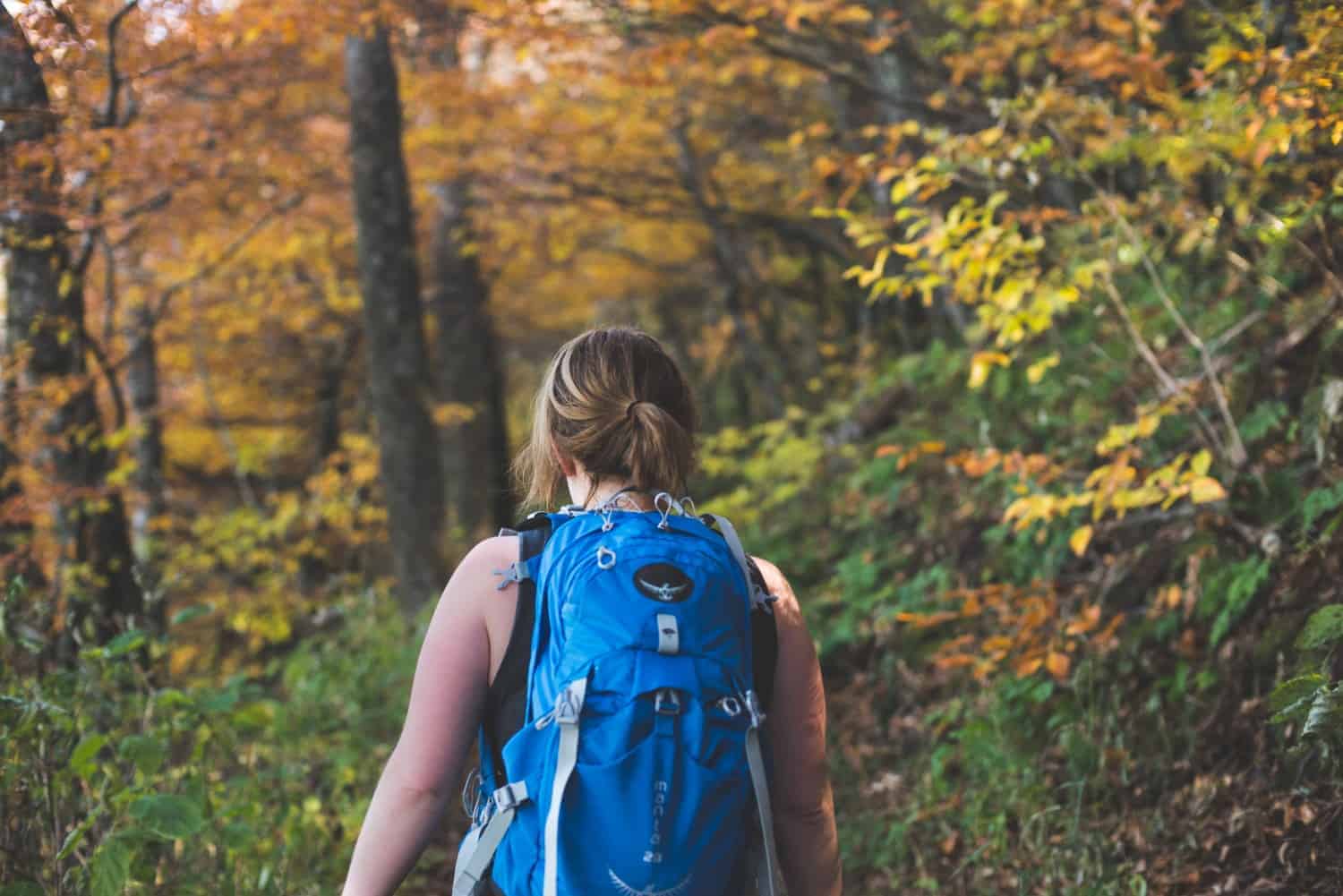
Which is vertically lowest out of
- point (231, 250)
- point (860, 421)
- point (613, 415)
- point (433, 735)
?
point (860, 421)

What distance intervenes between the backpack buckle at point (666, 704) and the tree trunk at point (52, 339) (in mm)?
4324

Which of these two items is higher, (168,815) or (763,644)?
(763,644)

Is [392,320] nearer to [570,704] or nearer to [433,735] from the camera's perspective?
[433,735]

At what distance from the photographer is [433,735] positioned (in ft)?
6.67

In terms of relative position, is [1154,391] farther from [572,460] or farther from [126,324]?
[126,324]

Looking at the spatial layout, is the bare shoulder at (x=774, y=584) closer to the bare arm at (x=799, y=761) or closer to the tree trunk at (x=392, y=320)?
the bare arm at (x=799, y=761)

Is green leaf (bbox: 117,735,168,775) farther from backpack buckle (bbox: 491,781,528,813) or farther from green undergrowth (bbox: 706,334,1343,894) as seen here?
green undergrowth (bbox: 706,334,1343,894)

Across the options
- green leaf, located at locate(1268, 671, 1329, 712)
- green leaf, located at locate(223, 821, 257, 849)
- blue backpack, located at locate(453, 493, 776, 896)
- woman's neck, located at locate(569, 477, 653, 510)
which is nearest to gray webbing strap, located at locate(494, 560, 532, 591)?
blue backpack, located at locate(453, 493, 776, 896)

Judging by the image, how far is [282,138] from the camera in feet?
34.4

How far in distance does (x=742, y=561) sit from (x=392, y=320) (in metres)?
7.46

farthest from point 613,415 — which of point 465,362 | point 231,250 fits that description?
point 465,362

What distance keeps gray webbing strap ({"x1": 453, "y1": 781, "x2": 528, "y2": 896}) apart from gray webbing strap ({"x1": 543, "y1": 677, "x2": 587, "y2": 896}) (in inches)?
3.5

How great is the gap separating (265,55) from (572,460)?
26.4 ft

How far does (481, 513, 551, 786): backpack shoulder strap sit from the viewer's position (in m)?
2.05
